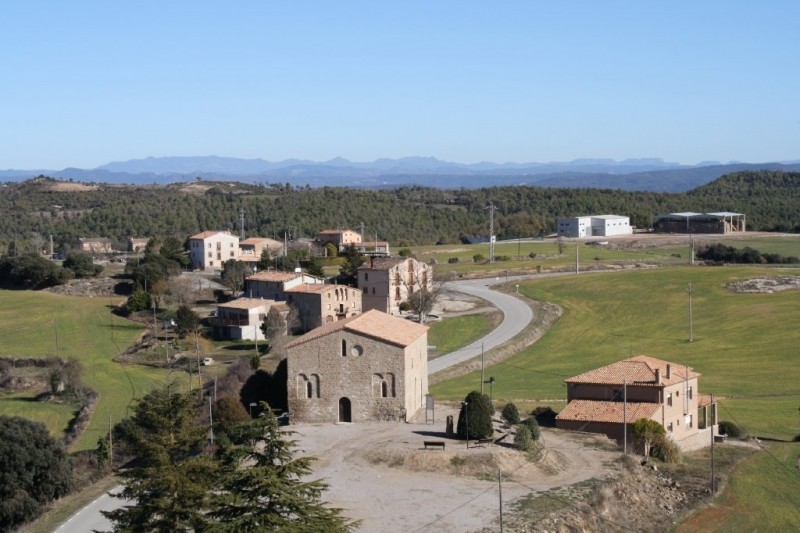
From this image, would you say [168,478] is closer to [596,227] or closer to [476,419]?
[476,419]

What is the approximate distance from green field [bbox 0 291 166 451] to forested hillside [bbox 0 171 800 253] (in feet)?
139

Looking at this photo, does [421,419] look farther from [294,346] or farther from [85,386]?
[85,386]

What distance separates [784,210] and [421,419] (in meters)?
135

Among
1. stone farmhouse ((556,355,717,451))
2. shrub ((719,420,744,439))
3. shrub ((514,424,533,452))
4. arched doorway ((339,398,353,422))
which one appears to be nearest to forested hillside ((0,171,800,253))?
arched doorway ((339,398,353,422))

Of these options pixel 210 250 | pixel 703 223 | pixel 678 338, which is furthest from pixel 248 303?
pixel 703 223

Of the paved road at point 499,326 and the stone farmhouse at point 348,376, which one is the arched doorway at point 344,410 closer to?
the stone farmhouse at point 348,376

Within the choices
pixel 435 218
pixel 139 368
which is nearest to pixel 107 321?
pixel 139 368

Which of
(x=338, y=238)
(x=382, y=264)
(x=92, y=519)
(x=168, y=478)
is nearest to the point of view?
(x=168, y=478)

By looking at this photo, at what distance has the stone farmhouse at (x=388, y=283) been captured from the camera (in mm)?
78125

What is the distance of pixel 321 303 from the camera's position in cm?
7200

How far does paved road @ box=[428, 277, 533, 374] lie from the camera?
60.4 metres

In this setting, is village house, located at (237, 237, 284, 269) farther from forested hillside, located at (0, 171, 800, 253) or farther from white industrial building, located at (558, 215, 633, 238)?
white industrial building, located at (558, 215, 633, 238)

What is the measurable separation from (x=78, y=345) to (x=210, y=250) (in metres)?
40.9

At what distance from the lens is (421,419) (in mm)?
41594
